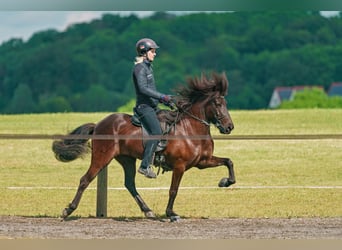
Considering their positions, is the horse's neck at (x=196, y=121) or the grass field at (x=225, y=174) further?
the grass field at (x=225, y=174)

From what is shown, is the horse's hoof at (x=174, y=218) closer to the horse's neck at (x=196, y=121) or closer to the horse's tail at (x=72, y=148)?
the horse's neck at (x=196, y=121)

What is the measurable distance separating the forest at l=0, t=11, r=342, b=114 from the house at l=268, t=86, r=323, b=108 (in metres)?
0.14

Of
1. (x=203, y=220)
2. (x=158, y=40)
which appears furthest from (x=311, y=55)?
(x=203, y=220)

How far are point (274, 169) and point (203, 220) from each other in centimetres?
623

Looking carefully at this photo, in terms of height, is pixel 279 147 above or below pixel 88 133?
below

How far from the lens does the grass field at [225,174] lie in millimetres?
10750

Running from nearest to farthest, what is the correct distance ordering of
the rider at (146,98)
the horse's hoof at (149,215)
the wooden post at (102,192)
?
the rider at (146,98) < the horse's hoof at (149,215) < the wooden post at (102,192)

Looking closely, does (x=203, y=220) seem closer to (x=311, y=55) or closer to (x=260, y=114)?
(x=260, y=114)

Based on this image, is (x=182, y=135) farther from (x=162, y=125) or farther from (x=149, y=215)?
(x=149, y=215)

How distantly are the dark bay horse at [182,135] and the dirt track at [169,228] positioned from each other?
0.32 m

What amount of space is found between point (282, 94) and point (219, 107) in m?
15.4

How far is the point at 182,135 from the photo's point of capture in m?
8.64

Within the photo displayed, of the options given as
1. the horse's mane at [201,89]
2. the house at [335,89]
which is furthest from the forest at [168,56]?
the horse's mane at [201,89]

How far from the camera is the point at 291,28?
2562cm
